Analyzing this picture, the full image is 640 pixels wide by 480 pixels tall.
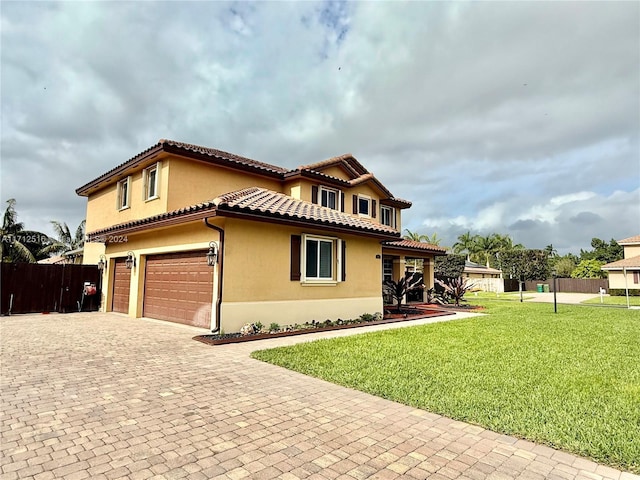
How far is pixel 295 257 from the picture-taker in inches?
455

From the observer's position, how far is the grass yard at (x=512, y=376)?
3918 mm

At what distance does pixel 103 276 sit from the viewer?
16844mm

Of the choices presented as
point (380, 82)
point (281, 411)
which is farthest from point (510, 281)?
point (281, 411)

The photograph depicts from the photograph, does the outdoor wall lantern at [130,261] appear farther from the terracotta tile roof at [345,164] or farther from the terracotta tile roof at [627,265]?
the terracotta tile roof at [627,265]

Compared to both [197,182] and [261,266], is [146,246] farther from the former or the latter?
[261,266]

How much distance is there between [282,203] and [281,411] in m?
8.87

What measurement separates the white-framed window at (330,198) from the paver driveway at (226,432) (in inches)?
472

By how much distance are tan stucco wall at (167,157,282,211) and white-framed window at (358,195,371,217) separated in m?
6.71

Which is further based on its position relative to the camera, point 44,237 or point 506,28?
point 44,237

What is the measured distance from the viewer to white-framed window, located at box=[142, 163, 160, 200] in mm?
14227

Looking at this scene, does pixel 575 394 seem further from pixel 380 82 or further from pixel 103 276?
pixel 103 276

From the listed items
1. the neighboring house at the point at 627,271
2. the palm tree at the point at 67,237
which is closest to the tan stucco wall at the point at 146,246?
the palm tree at the point at 67,237

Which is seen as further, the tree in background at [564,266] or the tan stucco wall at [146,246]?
the tree in background at [564,266]

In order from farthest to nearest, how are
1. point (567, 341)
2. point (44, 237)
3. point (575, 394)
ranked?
point (44, 237) < point (567, 341) < point (575, 394)
